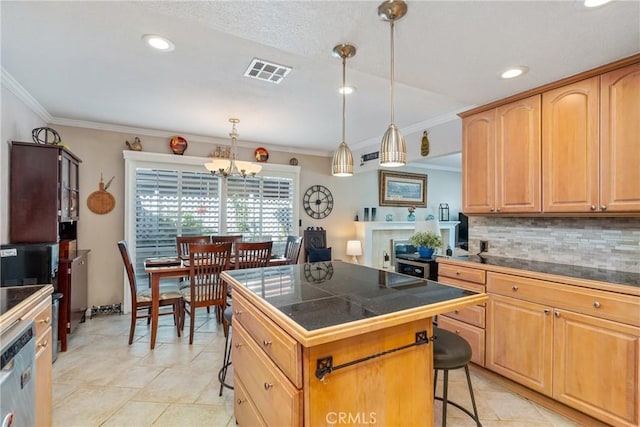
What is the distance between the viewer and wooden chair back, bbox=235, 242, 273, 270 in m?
3.22

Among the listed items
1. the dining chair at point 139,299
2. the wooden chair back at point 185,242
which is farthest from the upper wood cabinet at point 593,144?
the wooden chair back at point 185,242

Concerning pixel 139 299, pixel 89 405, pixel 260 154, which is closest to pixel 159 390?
pixel 89 405

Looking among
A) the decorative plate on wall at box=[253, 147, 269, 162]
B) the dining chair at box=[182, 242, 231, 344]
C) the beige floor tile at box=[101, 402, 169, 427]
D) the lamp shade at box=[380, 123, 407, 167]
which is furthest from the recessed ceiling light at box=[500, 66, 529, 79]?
the decorative plate on wall at box=[253, 147, 269, 162]

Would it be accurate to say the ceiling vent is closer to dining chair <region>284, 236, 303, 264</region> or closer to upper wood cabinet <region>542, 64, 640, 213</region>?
dining chair <region>284, 236, 303, 264</region>

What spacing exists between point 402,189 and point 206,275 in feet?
15.5

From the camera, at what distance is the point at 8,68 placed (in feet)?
8.04

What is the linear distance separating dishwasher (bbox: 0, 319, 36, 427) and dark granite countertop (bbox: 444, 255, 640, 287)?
2951 mm

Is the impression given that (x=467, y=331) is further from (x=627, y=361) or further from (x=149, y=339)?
(x=149, y=339)

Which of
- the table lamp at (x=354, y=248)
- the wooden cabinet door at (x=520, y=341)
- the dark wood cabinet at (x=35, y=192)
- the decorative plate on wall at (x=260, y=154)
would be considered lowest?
the wooden cabinet door at (x=520, y=341)

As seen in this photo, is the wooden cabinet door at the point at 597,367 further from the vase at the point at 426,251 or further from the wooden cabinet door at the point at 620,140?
the vase at the point at 426,251

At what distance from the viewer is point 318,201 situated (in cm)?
557

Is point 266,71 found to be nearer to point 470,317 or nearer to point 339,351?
point 339,351

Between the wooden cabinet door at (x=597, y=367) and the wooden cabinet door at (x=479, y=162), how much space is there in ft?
3.81

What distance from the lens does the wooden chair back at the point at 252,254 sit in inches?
127
